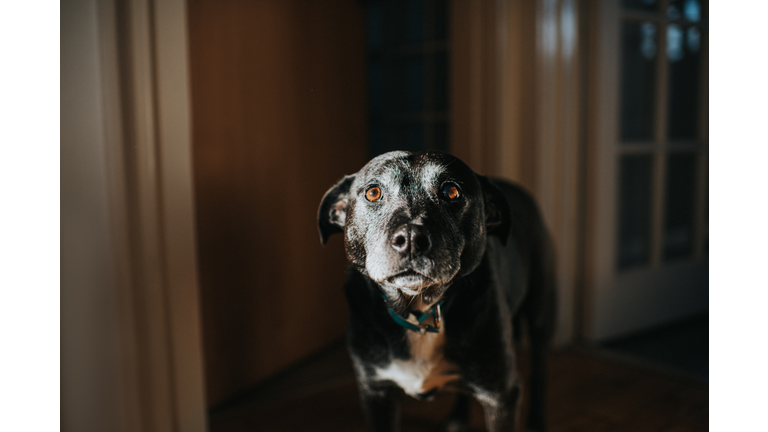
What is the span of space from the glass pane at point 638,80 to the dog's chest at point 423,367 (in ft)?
4.73

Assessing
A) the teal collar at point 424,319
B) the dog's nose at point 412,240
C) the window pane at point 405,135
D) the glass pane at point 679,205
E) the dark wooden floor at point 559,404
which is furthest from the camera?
the glass pane at point 679,205

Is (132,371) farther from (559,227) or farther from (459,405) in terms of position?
(559,227)

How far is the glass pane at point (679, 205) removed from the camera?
2.06 meters

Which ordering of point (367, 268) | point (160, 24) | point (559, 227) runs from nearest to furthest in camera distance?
1. point (367, 268)
2. point (160, 24)
3. point (559, 227)

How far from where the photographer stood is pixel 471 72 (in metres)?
1.65

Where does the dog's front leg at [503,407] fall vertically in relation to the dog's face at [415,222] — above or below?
below

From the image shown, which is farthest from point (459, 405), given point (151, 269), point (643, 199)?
point (643, 199)

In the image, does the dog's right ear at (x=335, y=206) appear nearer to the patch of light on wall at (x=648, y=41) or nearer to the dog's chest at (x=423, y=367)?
the dog's chest at (x=423, y=367)

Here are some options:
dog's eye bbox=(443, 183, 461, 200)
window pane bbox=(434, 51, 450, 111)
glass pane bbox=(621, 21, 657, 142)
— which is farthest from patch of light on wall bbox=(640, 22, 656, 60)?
dog's eye bbox=(443, 183, 461, 200)

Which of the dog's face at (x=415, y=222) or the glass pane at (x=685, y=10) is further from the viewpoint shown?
the glass pane at (x=685, y=10)

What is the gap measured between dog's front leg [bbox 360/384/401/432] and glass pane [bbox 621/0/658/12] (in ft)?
5.23

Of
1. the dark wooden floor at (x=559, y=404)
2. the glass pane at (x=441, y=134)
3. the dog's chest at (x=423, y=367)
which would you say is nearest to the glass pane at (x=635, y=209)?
the dark wooden floor at (x=559, y=404)
